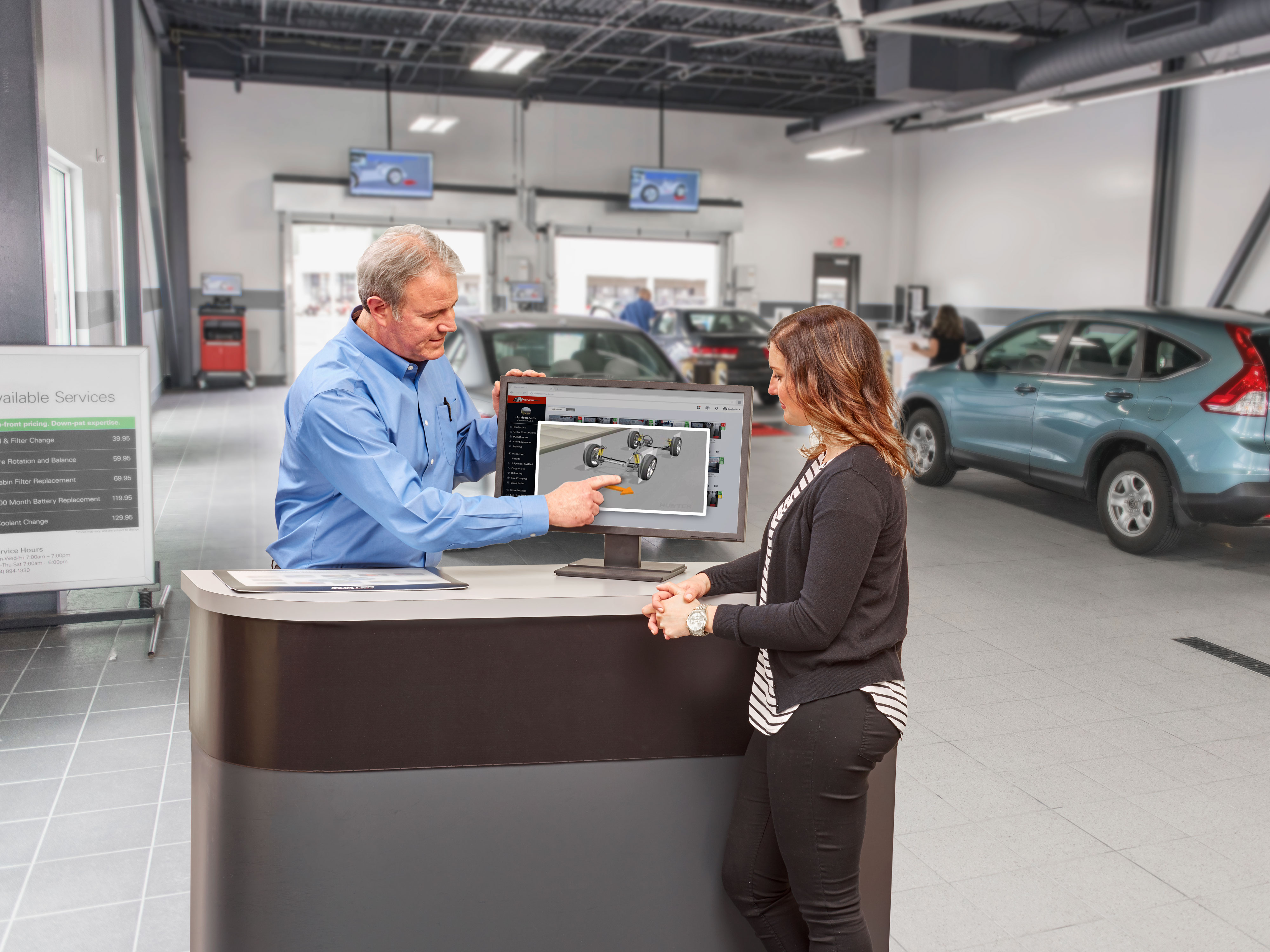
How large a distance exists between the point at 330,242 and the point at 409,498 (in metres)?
16.5

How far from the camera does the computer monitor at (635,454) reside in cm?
212

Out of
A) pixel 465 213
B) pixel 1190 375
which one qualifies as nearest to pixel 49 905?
pixel 1190 375

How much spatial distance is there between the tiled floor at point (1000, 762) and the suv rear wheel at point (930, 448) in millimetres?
2001

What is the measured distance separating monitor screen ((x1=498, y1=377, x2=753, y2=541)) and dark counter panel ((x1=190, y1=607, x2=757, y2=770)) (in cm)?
25

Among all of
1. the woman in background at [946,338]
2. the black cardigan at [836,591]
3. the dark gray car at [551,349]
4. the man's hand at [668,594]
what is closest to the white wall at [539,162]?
the woman in background at [946,338]

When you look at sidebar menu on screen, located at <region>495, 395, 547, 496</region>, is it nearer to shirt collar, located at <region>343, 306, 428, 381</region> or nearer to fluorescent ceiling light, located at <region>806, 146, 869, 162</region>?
shirt collar, located at <region>343, 306, 428, 381</region>

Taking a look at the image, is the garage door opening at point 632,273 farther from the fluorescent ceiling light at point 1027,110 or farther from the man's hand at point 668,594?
the man's hand at point 668,594

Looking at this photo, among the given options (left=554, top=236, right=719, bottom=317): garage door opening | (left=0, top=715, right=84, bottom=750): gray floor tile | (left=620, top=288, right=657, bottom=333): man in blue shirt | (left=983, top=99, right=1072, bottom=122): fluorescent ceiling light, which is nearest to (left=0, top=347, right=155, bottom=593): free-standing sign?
(left=0, top=715, right=84, bottom=750): gray floor tile

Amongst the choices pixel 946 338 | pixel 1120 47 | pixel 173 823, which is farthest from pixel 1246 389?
pixel 1120 47

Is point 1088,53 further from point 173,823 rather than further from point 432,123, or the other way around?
point 173,823

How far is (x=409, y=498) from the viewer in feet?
6.43

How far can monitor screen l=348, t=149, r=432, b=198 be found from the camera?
629 inches

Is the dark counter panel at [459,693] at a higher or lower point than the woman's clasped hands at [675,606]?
lower

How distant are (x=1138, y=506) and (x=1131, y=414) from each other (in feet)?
1.82
